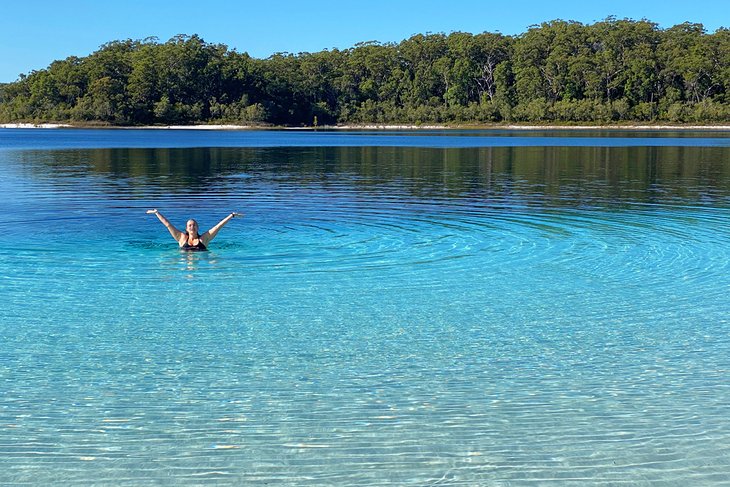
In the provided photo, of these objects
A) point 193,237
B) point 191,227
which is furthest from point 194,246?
point 191,227

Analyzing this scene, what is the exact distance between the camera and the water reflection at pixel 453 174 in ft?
121

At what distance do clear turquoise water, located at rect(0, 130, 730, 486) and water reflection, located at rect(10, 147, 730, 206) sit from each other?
9496 mm

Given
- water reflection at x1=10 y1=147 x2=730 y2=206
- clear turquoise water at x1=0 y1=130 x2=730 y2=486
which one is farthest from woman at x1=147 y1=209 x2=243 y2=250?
water reflection at x1=10 y1=147 x2=730 y2=206

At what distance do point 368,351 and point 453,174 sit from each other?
36.5m

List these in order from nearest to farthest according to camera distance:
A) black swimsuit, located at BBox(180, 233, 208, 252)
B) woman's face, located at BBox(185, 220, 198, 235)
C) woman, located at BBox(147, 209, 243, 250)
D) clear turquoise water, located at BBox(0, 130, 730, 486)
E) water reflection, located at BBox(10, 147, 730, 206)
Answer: clear turquoise water, located at BBox(0, 130, 730, 486), woman's face, located at BBox(185, 220, 198, 235), woman, located at BBox(147, 209, 243, 250), black swimsuit, located at BBox(180, 233, 208, 252), water reflection, located at BBox(10, 147, 730, 206)

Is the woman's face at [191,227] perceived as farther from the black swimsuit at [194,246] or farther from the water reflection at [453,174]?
the water reflection at [453,174]

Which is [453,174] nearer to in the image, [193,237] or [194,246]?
[194,246]

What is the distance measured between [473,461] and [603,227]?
60.1 ft

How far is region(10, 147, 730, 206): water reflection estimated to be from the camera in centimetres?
3684

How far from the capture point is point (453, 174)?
48000mm

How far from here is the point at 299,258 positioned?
2002cm

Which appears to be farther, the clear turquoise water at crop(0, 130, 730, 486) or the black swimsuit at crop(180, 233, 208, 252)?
the black swimsuit at crop(180, 233, 208, 252)

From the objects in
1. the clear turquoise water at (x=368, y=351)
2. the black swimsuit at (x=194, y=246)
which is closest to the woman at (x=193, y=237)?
the black swimsuit at (x=194, y=246)

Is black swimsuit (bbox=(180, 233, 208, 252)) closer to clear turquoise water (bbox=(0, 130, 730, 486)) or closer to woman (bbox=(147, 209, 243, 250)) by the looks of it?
woman (bbox=(147, 209, 243, 250))
